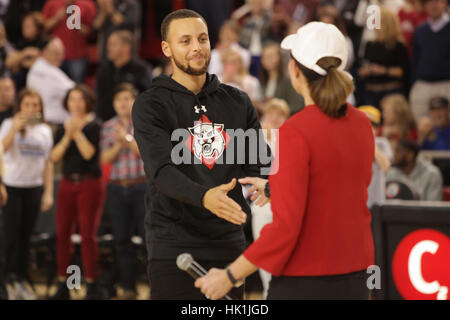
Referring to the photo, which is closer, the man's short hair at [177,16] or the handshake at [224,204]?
the handshake at [224,204]

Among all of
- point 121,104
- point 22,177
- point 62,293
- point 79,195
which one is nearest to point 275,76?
point 121,104

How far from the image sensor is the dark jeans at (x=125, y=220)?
701 centimetres

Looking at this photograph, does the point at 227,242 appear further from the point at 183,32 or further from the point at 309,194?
the point at 183,32

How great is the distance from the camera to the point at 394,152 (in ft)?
24.5

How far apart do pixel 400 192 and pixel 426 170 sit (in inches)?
27.1

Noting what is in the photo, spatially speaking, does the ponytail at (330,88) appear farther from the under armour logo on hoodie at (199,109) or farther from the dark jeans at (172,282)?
the dark jeans at (172,282)

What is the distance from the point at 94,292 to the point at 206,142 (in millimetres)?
4172

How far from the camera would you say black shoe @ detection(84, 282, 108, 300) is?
6.94 meters

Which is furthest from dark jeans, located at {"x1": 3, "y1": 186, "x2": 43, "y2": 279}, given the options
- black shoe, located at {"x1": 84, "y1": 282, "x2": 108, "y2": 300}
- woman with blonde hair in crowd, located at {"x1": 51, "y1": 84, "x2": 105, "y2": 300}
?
black shoe, located at {"x1": 84, "y1": 282, "x2": 108, "y2": 300}

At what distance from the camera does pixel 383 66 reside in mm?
9172

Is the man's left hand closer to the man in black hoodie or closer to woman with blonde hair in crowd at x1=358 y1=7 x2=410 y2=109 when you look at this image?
the man in black hoodie

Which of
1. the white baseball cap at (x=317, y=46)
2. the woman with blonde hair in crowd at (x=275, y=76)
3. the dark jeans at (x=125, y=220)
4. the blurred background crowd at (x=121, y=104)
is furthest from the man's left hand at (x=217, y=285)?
the woman with blonde hair in crowd at (x=275, y=76)

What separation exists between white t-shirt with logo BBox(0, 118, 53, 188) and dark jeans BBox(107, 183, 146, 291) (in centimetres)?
76

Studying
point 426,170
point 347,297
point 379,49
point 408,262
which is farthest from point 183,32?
point 379,49
